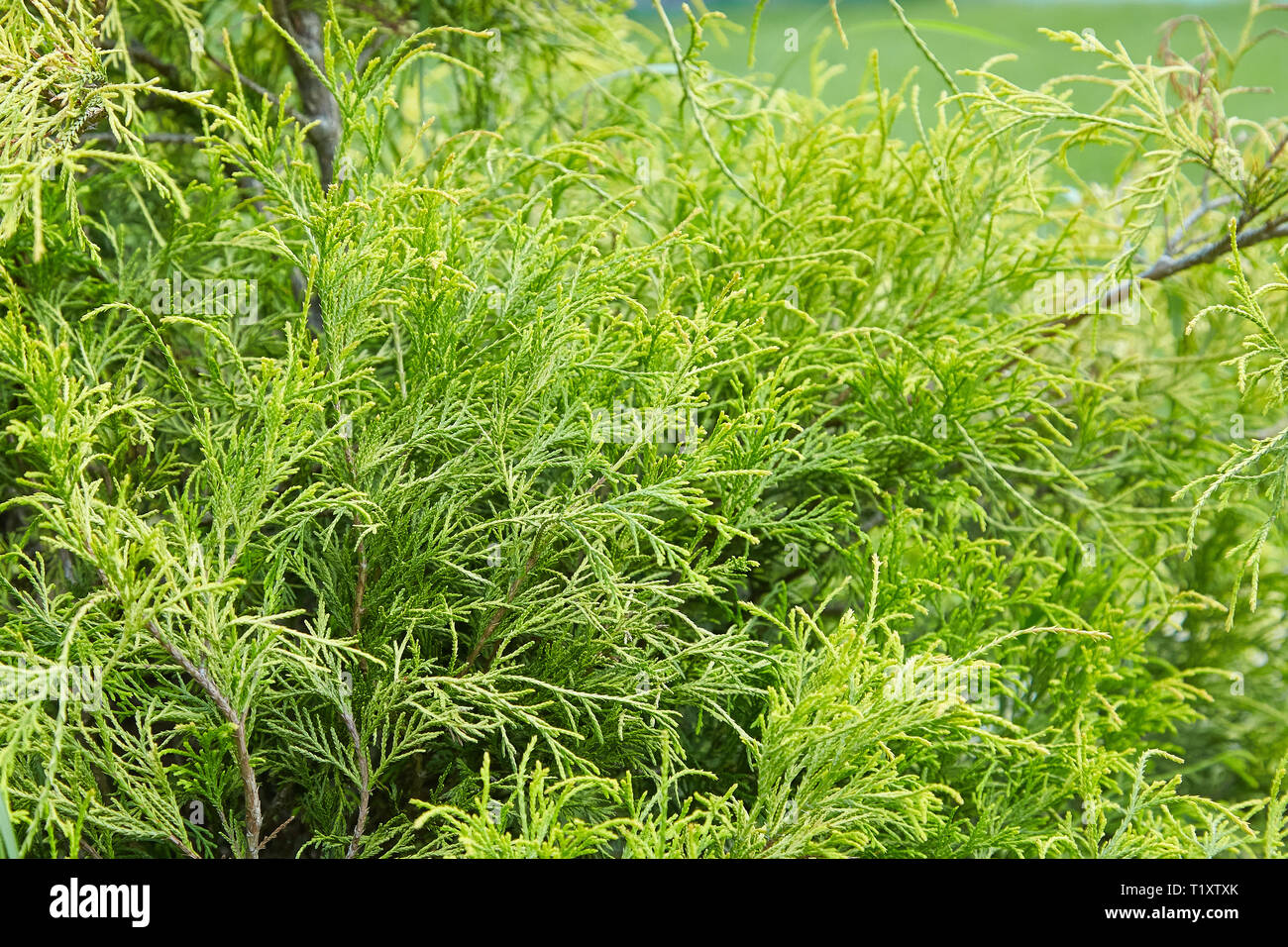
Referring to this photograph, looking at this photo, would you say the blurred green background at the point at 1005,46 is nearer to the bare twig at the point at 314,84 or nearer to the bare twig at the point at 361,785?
the bare twig at the point at 314,84

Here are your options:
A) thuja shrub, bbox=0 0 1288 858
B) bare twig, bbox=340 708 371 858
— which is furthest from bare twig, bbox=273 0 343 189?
bare twig, bbox=340 708 371 858

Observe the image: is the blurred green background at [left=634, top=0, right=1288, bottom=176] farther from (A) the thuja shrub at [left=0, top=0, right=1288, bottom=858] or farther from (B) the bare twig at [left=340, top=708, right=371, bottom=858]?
(B) the bare twig at [left=340, top=708, right=371, bottom=858]

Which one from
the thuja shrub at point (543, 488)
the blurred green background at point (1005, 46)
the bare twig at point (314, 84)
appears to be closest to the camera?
the thuja shrub at point (543, 488)

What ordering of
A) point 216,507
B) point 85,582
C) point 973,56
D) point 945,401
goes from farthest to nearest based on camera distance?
point 973,56 → point 945,401 → point 85,582 → point 216,507

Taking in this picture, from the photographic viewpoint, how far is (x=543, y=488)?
1771mm

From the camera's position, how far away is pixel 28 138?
1.41 meters

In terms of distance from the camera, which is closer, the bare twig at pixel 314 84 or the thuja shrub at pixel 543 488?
the thuja shrub at pixel 543 488

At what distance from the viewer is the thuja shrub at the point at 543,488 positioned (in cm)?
140

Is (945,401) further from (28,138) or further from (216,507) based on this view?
(28,138)

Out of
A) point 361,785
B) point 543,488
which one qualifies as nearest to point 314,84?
point 543,488

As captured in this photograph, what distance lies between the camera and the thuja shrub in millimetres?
1401

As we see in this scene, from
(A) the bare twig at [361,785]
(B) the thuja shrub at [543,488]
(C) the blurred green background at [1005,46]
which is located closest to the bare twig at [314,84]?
(B) the thuja shrub at [543,488]
